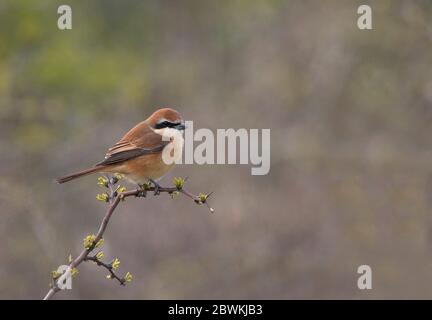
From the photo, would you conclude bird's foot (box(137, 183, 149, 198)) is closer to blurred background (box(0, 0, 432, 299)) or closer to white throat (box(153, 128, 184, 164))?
white throat (box(153, 128, 184, 164))

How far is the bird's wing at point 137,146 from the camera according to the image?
5742mm

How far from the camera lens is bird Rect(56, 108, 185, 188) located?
5.70m

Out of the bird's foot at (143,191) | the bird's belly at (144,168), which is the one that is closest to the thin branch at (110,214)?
the bird's foot at (143,191)

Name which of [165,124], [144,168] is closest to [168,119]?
[165,124]

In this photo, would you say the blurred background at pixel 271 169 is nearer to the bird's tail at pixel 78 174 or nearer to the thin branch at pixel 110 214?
the bird's tail at pixel 78 174

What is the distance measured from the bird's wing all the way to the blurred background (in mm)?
2894

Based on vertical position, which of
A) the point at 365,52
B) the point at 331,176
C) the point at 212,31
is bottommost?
the point at 331,176

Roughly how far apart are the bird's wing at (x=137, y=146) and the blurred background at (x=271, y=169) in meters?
2.89

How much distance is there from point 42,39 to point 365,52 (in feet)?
14.8

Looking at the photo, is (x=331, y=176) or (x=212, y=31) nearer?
(x=331, y=176)

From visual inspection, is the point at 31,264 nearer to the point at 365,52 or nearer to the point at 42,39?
the point at 42,39

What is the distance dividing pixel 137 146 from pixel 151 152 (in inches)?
5.1

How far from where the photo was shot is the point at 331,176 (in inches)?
384
